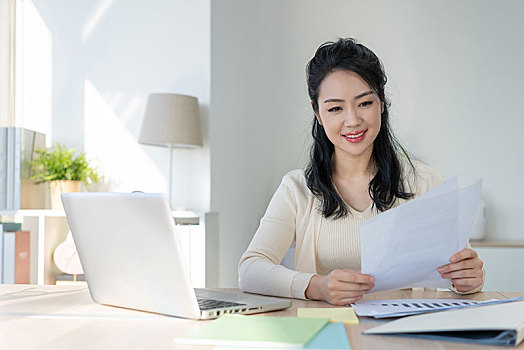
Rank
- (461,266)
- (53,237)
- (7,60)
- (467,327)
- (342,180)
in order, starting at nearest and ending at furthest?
(467,327)
(461,266)
(342,180)
(53,237)
(7,60)

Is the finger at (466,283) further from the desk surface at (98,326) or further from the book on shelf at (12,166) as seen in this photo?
the book on shelf at (12,166)

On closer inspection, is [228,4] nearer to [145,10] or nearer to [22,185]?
[145,10]

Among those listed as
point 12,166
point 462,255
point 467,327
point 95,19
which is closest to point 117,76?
point 95,19

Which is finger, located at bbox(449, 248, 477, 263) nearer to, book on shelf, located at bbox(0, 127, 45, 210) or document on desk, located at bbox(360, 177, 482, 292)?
document on desk, located at bbox(360, 177, 482, 292)

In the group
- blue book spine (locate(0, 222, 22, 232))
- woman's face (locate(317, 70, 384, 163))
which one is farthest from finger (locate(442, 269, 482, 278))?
blue book spine (locate(0, 222, 22, 232))

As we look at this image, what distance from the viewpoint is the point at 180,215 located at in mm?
2582

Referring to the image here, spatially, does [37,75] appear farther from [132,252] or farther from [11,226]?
[132,252]

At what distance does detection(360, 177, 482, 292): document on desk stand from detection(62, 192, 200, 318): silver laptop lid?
32cm

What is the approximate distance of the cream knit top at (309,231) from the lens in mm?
1551

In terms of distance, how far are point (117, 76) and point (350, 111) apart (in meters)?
1.64

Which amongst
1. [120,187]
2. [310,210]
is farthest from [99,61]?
[310,210]

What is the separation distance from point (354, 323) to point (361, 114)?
2.73 ft

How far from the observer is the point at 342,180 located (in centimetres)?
172

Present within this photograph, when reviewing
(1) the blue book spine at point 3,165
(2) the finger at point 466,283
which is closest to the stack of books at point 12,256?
(1) the blue book spine at point 3,165
